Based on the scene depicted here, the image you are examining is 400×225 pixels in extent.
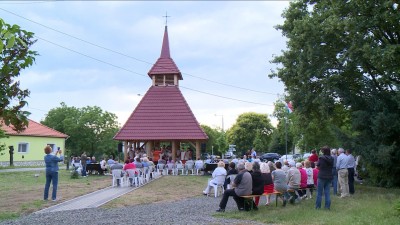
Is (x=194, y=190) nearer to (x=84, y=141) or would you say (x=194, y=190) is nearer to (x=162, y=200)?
(x=162, y=200)

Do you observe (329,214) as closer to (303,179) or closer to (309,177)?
(303,179)

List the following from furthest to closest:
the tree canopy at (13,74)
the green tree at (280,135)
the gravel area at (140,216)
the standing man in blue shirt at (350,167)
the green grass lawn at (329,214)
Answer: the green tree at (280,135) → the standing man in blue shirt at (350,167) → the gravel area at (140,216) → the green grass lawn at (329,214) → the tree canopy at (13,74)

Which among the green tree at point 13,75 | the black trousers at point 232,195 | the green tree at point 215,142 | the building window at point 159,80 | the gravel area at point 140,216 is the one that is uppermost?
the building window at point 159,80

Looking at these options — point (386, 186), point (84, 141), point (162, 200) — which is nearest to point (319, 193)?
point (162, 200)

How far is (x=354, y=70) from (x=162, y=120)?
1471 centimetres

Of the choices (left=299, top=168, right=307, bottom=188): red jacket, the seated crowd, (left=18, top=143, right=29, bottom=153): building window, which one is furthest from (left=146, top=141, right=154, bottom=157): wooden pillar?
(left=299, top=168, right=307, bottom=188): red jacket

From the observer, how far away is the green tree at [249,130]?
72.0m

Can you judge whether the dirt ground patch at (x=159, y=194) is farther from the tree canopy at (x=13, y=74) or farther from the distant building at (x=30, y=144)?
the distant building at (x=30, y=144)

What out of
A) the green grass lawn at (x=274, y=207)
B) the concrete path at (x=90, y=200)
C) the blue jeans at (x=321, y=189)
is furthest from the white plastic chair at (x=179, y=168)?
the blue jeans at (x=321, y=189)

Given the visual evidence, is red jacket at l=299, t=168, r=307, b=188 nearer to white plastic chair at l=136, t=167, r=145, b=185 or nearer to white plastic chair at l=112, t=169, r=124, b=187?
white plastic chair at l=136, t=167, r=145, b=185

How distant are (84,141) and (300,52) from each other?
139 feet

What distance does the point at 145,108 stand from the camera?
3061cm

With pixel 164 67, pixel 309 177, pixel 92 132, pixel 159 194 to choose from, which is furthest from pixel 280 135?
pixel 309 177

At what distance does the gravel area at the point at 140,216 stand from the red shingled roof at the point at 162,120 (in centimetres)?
1666
